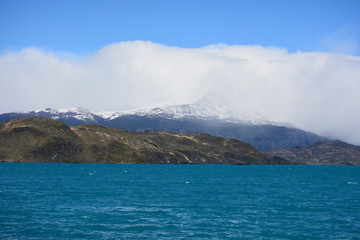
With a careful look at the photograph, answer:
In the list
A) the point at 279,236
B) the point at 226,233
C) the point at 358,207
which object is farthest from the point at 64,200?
the point at 358,207

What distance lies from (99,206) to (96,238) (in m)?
27.7

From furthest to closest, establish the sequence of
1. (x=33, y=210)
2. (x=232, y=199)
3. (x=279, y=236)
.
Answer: (x=232, y=199) → (x=33, y=210) → (x=279, y=236)

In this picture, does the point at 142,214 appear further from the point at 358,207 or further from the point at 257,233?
the point at 358,207

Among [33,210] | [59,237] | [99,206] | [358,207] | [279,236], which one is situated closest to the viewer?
[59,237]

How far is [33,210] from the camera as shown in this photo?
71.6 meters

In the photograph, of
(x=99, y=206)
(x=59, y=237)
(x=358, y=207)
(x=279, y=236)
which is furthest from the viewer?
(x=358, y=207)

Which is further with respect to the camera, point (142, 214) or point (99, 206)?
point (99, 206)

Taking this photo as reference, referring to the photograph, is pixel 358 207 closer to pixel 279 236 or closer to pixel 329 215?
pixel 329 215

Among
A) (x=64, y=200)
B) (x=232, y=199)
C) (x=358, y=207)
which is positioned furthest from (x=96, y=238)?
(x=358, y=207)

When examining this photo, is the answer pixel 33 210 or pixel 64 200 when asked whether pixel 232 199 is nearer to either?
pixel 64 200

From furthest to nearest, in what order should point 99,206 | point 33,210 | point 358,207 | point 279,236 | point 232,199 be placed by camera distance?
point 232,199
point 358,207
point 99,206
point 33,210
point 279,236

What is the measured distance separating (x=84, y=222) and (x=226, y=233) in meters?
20.8

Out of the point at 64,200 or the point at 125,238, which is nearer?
the point at 125,238

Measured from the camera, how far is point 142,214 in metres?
71.6
